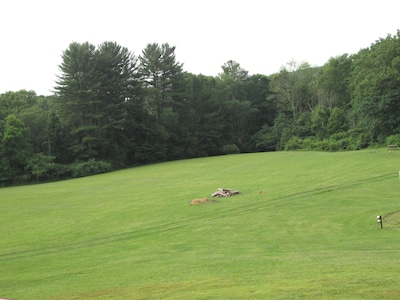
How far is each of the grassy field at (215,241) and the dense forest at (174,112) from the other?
62.5 feet

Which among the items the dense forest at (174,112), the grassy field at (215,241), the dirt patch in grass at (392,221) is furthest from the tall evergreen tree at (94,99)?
the dirt patch in grass at (392,221)

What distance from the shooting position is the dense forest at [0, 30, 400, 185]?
156 ft

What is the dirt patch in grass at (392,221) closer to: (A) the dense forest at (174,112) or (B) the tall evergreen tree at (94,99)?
(A) the dense forest at (174,112)

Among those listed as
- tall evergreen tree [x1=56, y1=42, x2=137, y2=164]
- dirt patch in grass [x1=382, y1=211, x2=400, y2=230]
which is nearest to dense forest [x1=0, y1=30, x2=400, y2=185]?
tall evergreen tree [x1=56, y1=42, x2=137, y2=164]

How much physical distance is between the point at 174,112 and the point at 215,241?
55.8m

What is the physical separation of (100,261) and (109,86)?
49.6 metres

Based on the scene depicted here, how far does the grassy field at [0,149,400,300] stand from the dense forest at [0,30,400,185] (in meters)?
19.0

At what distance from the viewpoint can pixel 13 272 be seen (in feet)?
41.9

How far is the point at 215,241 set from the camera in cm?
1561

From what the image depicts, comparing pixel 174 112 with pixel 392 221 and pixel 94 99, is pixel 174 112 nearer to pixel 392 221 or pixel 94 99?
pixel 94 99

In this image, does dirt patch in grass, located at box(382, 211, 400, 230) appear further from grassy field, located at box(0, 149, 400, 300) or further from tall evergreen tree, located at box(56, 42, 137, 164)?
tall evergreen tree, located at box(56, 42, 137, 164)

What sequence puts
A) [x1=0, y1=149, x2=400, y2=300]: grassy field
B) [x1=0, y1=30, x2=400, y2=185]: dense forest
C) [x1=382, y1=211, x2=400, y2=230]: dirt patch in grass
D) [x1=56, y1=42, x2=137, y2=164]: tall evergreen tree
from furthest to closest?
1. [x1=56, y1=42, x2=137, y2=164]: tall evergreen tree
2. [x1=0, y1=30, x2=400, y2=185]: dense forest
3. [x1=382, y1=211, x2=400, y2=230]: dirt patch in grass
4. [x1=0, y1=149, x2=400, y2=300]: grassy field

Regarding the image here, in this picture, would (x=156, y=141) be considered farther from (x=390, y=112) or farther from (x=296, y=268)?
(x=296, y=268)

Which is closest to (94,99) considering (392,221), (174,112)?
(174,112)
